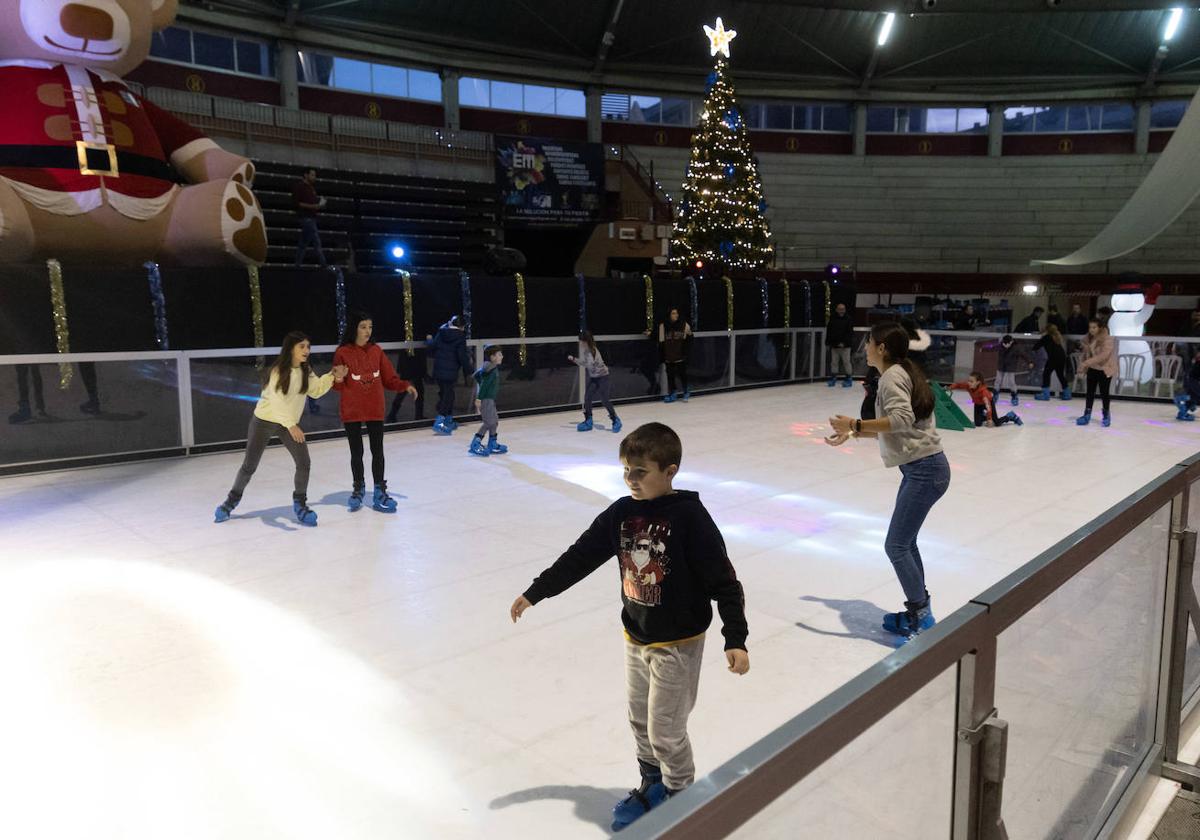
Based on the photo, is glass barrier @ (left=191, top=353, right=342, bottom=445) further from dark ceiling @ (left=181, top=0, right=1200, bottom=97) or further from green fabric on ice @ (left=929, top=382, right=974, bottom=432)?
dark ceiling @ (left=181, top=0, right=1200, bottom=97)

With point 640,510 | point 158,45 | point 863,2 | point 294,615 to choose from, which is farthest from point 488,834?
point 863,2

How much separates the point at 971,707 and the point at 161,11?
1022 cm

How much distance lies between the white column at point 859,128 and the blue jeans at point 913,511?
90.7ft

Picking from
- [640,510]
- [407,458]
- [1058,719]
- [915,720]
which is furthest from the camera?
[407,458]

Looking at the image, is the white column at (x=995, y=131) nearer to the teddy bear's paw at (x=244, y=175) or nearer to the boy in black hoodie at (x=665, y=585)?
the teddy bear's paw at (x=244, y=175)

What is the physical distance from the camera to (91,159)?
841 centimetres

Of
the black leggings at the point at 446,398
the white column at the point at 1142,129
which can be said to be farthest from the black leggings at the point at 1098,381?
the white column at the point at 1142,129

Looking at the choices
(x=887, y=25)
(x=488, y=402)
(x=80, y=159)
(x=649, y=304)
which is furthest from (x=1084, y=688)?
(x=887, y=25)

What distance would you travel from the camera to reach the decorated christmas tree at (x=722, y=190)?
1814 cm

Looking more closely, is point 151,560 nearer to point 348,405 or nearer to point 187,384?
point 348,405

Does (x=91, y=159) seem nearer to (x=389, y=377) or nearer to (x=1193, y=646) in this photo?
(x=389, y=377)

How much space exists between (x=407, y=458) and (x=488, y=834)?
247 inches

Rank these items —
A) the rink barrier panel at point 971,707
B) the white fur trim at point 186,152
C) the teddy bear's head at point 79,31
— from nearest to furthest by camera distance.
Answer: the rink barrier panel at point 971,707, the teddy bear's head at point 79,31, the white fur trim at point 186,152

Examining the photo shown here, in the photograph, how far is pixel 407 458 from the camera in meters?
8.59
